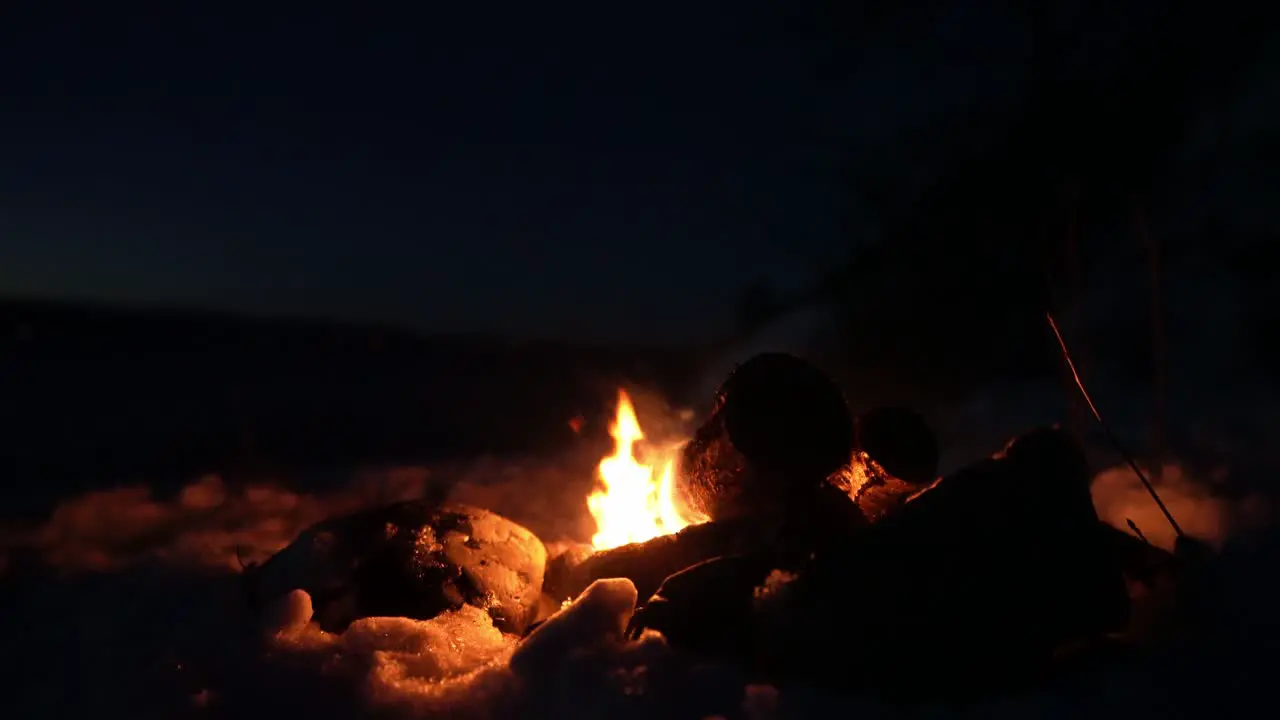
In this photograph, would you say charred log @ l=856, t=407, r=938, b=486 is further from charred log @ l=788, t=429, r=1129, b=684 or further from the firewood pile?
charred log @ l=788, t=429, r=1129, b=684

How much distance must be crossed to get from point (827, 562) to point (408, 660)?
5.71ft

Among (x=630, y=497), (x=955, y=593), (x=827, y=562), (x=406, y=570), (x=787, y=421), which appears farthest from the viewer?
(x=630, y=497)

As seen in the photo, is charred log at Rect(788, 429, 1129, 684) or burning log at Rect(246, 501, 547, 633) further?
burning log at Rect(246, 501, 547, 633)

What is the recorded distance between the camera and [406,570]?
419 centimetres

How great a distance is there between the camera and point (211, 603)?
4020 millimetres

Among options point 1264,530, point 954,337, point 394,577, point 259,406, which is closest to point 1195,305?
point 954,337

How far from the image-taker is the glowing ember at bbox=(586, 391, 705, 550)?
5.25 m

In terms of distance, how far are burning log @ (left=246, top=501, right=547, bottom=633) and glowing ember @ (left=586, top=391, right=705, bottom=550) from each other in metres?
0.84

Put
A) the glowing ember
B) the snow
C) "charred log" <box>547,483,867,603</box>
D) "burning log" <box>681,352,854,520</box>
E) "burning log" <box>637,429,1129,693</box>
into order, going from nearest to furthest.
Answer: the snow, "burning log" <box>637,429,1129,693</box>, "charred log" <box>547,483,867,603</box>, "burning log" <box>681,352,854,520</box>, the glowing ember

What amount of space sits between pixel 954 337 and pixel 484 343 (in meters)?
14.2

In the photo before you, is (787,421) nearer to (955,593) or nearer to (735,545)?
(735,545)

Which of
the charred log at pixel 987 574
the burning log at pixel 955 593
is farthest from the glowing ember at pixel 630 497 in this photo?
the charred log at pixel 987 574

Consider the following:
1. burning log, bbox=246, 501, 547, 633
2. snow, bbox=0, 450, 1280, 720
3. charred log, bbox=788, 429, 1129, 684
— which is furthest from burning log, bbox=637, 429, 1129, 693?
burning log, bbox=246, 501, 547, 633

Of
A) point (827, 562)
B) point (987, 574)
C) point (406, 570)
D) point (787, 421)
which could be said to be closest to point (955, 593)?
point (987, 574)
